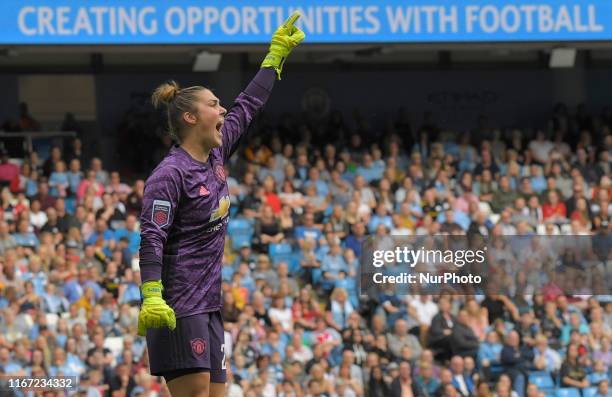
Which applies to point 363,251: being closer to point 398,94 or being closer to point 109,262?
point 109,262

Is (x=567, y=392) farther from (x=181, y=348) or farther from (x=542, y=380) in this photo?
(x=181, y=348)

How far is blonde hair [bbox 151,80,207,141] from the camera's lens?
5.75 m

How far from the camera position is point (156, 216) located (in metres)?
5.50

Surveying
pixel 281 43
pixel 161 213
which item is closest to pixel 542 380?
pixel 281 43

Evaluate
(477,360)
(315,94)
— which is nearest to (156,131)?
(315,94)

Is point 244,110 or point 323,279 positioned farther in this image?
point 323,279

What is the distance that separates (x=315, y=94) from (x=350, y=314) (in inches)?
A: 260

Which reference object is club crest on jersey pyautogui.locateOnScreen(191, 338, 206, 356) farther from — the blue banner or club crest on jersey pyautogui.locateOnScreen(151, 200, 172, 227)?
the blue banner

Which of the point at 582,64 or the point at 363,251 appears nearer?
the point at 363,251

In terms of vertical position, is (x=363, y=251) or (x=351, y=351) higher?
(x=363, y=251)

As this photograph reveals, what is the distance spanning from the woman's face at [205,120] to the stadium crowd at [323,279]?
763cm

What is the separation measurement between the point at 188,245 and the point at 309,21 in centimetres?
1147

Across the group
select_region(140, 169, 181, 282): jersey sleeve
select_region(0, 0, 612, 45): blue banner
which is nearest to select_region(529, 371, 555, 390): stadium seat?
select_region(0, 0, 612, 45): blue banner

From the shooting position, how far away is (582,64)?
21.1 m
